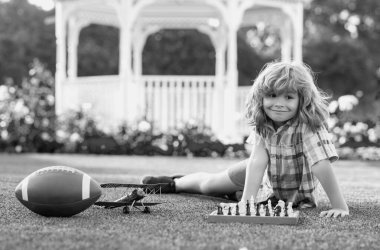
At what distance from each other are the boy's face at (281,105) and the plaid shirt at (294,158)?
0.13 m

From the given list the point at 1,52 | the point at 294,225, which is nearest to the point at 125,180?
the point at 294,225

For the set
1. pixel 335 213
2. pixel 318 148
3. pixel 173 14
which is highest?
pixel 173 14

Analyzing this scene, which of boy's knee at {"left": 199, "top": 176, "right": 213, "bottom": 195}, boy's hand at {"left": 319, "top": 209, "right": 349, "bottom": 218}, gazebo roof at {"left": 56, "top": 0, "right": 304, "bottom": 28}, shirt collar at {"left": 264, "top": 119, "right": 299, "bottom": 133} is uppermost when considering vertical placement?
gazebo roof at {"left": 56, "top": 0, "right": 304, "bottom": 28}

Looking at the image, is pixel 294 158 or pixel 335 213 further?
pixel 294 158

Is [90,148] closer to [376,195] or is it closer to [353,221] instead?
[376,195]

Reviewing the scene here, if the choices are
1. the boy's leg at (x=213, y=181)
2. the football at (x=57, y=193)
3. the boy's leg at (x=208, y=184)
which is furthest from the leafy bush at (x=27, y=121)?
the football at (x=57, y=193)

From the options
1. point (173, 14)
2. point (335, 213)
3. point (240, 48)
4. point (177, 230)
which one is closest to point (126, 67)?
point (173, 14)

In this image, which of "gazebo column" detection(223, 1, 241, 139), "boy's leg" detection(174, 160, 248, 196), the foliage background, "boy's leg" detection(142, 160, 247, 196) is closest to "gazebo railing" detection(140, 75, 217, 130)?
"gazebo column" detection(223, 1, 241, 139)

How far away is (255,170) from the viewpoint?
4.73 meters

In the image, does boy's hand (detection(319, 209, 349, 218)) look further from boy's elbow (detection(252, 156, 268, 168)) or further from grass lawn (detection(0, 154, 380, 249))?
boy's elbow (detection(252, 156, 268, 168))

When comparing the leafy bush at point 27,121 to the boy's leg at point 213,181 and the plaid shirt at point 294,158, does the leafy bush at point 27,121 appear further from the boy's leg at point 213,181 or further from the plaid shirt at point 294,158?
→ the plaid shirt at point 294,158

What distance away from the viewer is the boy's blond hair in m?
4.57

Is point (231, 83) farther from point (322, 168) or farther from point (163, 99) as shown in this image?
point (322, 168)

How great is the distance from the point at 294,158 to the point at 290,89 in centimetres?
51
